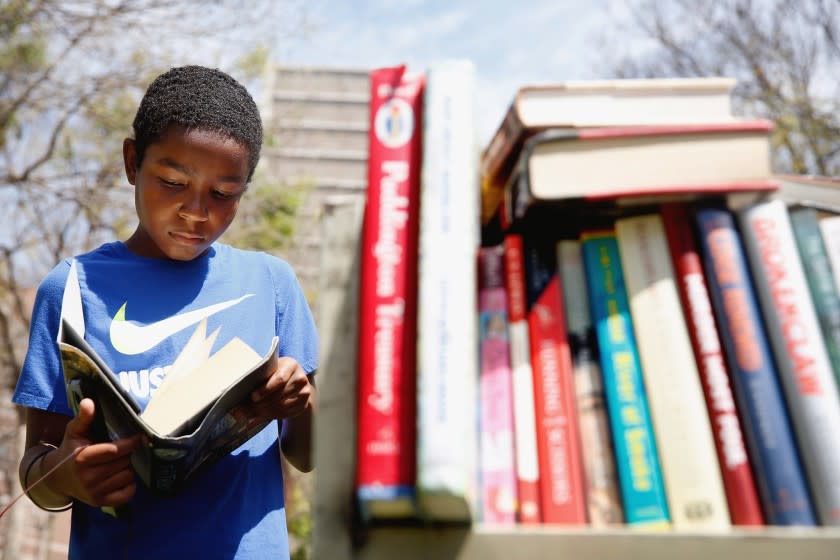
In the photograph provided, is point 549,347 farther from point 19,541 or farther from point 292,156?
point 292,156

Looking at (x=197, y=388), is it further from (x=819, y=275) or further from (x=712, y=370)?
(x=819, y=275)

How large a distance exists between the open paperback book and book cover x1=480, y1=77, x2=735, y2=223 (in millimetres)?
455

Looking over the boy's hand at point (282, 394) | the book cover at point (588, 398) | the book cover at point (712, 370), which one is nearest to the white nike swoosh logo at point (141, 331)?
the boy's hand at point (282, 394)

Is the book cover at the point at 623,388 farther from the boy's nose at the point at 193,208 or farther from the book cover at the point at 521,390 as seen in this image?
the boy's nose at the point at 193,208

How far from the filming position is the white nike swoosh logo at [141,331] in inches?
44.6

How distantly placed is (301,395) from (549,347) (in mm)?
481

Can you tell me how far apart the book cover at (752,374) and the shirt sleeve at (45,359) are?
969 millimetres

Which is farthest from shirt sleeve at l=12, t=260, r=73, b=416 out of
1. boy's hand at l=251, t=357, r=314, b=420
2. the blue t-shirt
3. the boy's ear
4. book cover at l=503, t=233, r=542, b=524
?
book cover at l=503, t=233, r=542, b=524

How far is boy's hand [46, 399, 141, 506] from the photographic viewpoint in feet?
3.11

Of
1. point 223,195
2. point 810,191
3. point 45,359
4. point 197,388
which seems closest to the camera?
point 810,191

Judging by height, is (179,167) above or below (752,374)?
above

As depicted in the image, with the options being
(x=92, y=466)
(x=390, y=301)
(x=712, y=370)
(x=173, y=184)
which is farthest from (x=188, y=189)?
(x=712, y=370)

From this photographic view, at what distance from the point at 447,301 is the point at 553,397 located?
148 millimetres

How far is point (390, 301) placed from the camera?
698 mm
